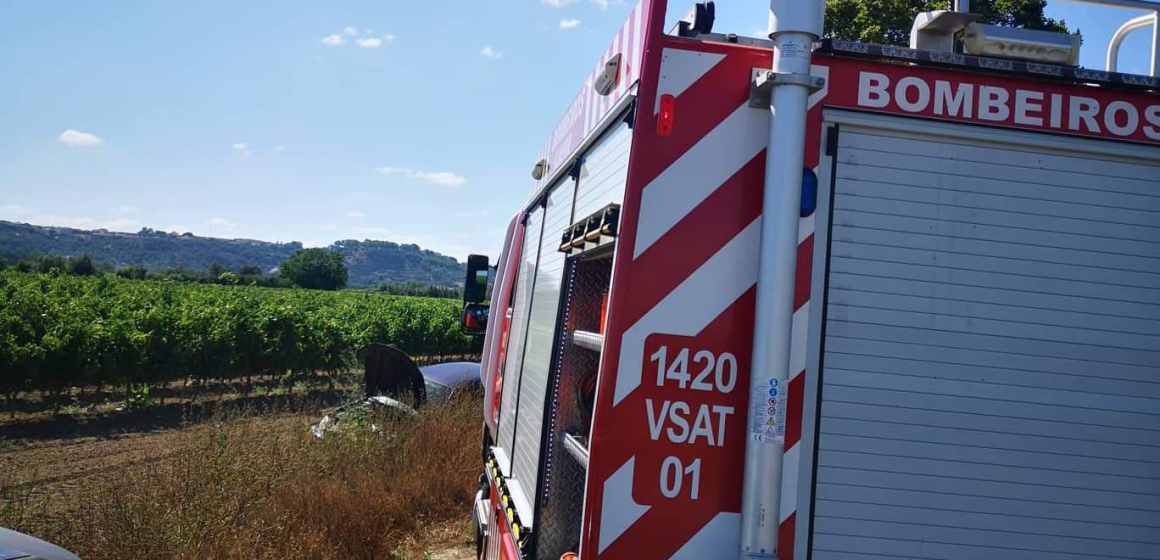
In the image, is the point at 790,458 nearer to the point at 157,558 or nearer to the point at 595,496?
the point at 595,496

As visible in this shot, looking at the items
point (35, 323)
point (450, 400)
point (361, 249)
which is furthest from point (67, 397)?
point (361, 249)

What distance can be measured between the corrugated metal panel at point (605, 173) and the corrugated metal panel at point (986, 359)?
0.61 m

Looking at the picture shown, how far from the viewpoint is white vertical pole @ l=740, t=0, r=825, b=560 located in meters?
2.30

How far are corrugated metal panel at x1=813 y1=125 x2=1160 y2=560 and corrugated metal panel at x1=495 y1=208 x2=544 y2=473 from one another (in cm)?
185

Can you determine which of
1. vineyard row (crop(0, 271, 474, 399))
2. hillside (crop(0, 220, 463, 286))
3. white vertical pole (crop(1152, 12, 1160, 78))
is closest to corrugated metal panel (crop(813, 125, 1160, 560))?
white vertical pole (crop(1152, 12, 1160, 78))

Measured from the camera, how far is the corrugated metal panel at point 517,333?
4.08 m

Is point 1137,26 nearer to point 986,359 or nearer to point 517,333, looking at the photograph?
point 986,359

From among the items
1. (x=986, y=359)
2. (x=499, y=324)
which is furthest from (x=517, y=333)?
(x=986, y=359)

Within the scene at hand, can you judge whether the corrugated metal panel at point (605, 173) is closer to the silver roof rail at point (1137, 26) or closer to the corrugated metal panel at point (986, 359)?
the corrugated metal panel at point (986, 359)

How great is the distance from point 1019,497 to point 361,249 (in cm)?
18808

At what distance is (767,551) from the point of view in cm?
232

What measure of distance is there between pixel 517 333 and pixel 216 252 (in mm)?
181218

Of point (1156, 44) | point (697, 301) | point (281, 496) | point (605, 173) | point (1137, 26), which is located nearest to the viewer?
point (697, 301)

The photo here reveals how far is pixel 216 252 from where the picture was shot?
561 feet
